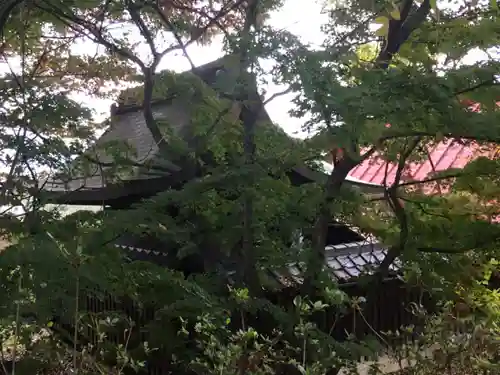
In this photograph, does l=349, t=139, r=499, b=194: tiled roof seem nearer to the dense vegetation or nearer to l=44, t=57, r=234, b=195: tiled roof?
the dense vegetation

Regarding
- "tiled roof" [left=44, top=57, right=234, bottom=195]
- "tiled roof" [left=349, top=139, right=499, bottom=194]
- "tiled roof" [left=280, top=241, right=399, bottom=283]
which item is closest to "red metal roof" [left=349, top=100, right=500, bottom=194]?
"tiled roof" [left=349, top=139, right=499, bottom=194]

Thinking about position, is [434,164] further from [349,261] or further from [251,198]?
[251,198]

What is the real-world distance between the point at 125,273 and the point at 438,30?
259 cm

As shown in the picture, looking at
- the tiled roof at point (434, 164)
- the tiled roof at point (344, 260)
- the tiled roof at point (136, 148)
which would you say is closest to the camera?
the tiled roof at point (136, 148)

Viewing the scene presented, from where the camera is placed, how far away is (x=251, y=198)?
331 centimetres

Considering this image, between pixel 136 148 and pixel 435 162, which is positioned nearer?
pixel 136 148

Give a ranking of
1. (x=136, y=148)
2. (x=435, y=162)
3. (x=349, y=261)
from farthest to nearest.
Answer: (x=435, y=162)
(x=349, y=261)
(x=136, y=148)

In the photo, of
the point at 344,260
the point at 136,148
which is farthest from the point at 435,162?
the point at 136,148

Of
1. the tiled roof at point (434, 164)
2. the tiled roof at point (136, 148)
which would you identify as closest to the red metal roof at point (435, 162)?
the tiled roof at point (434, 164)

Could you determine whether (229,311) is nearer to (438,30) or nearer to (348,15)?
(438,30)

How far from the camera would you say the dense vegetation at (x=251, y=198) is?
106 inches

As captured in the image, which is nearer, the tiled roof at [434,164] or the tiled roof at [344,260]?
the tiled roof at [344,260]

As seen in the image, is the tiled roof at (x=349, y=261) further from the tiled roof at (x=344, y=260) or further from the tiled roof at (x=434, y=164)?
the tiled roof at (x=434, y=164)

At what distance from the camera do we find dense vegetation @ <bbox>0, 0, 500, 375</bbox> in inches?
106
